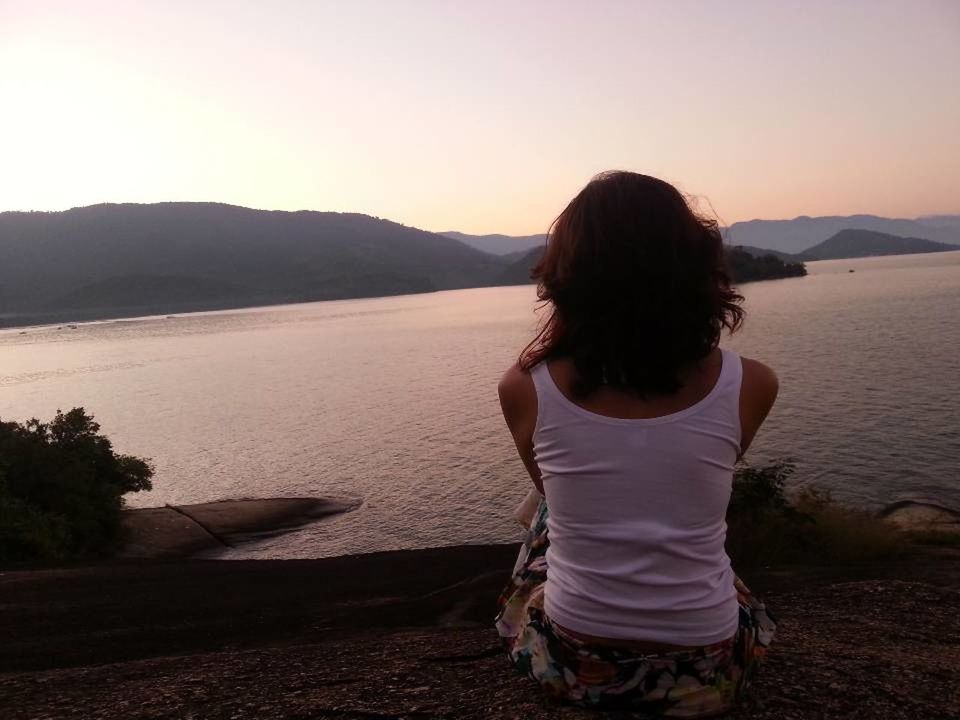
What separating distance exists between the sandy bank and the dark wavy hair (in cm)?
2014

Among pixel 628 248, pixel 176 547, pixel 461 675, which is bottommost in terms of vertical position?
pixel 176 547

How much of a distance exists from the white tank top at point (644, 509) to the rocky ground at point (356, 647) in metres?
1.05

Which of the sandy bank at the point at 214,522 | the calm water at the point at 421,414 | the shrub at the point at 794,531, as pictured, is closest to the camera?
the shrub at the point at 794,531

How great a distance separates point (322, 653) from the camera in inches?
267

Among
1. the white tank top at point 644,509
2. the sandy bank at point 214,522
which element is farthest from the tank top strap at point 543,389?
the sandy bank at point 214,522

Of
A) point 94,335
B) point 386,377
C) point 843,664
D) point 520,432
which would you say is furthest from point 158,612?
point 94,335

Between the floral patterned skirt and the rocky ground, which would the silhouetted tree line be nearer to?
the rocky ground

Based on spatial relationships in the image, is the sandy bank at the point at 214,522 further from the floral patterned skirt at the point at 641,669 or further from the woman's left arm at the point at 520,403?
the woman's left arm at the point at 520,403

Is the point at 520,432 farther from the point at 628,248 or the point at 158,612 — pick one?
the point at 158,612

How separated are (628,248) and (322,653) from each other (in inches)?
221

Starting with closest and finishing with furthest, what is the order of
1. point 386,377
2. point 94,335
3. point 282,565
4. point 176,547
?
point 282,565 < point 176,547 < point 386,377 < point 94,335

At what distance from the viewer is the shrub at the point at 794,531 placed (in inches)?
559

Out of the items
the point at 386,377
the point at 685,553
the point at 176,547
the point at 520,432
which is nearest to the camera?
the point at 685,553

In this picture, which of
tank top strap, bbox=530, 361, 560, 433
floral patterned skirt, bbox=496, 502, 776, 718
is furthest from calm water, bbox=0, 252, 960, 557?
tank top strap, bbox=530, 361, 560, 433
